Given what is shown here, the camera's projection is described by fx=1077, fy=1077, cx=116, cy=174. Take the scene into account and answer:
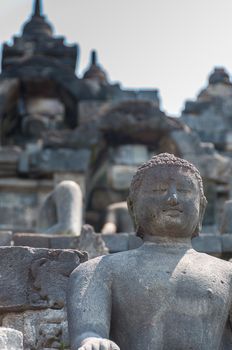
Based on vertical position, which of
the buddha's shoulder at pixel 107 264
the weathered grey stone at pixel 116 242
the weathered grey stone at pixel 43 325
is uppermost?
the buddha's shoulder at pixel 107 264

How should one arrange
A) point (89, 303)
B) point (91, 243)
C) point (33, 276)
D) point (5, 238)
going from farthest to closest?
point (5, 238)
point (91, 243)
point (33, 276)
point (89, 303)

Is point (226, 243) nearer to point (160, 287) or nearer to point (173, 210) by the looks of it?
point (173, 210)

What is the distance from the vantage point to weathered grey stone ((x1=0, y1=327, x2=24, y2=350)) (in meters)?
5.46

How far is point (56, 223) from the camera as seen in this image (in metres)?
12.9

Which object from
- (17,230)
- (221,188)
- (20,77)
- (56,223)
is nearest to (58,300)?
(56,223)

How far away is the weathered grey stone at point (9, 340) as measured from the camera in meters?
5.46

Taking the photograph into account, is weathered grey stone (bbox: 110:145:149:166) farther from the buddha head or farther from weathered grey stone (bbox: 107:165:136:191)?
the buddha head

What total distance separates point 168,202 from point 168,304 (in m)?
0.60

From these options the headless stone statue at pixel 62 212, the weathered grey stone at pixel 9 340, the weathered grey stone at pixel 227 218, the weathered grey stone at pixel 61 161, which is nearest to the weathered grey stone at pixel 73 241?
the headless stone statue at pixel 62 212

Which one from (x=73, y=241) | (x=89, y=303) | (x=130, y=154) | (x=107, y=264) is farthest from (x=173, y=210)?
(x=130, y=154)

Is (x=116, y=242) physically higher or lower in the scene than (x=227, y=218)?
→ lower

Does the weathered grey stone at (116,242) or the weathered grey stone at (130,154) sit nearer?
the weathered grey stone at (116,242)

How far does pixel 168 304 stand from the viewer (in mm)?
5762

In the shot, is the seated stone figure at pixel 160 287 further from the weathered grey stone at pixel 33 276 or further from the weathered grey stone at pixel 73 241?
the weathered grey stone at pixel 73 241
